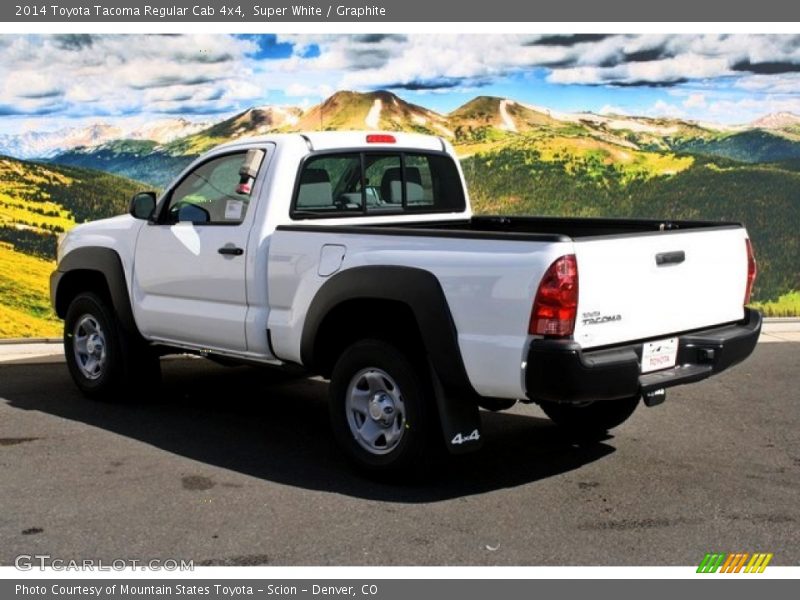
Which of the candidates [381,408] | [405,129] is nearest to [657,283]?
[381,408]

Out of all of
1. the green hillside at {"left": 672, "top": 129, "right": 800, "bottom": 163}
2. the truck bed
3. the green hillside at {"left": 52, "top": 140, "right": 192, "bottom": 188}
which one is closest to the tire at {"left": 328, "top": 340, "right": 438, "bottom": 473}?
the truck bed

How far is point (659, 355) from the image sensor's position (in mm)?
5473

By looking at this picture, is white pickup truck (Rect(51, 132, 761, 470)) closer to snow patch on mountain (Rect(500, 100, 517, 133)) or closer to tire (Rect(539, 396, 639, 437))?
tire (Rect(539, 396, 639, 437))

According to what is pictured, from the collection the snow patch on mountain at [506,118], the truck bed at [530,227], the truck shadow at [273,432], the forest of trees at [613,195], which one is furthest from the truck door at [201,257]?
the forest of trees at [613,195]

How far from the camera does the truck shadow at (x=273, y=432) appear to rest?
585 centimetres

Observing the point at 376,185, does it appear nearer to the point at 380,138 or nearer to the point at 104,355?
the point at 380,138

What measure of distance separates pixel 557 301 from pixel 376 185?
8.08 feet

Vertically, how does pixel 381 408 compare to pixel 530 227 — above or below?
below

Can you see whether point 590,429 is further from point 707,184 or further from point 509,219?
point 707,184

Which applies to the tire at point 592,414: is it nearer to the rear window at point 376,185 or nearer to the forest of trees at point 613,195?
the rear window at point 376,185

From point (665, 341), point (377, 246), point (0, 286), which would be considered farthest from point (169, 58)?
point (665, 341)

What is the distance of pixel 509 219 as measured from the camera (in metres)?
7.63

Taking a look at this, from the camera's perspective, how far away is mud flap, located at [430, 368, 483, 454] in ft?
17.9

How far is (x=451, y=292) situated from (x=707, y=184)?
945cm
